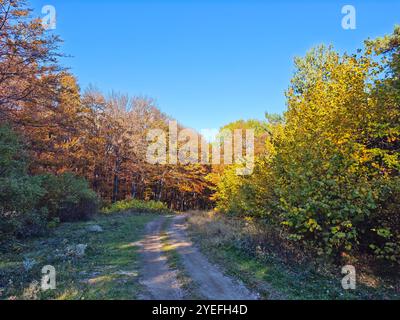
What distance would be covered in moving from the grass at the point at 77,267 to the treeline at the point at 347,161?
→ 5.72 metres

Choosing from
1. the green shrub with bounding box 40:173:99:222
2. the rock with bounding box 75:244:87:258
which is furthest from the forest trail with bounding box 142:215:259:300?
the green shrub with bounding box 40:173:99:222

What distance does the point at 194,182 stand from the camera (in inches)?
1714

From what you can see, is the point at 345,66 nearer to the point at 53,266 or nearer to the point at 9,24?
the point at 53,266

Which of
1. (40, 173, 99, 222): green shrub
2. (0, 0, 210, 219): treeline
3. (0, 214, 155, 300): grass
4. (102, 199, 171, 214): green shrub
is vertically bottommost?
(102, 199, 171, 214): green shrub

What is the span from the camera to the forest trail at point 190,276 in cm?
743

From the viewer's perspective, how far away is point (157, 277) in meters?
8.86

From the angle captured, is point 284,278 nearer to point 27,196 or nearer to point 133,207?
point 27,196

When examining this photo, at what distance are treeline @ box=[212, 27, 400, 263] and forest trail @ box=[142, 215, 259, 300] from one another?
2.68 meters

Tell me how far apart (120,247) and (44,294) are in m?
5.83

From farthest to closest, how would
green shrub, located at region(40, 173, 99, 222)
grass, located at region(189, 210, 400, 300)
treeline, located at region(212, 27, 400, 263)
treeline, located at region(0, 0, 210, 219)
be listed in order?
green shrub, located at region(40, 173, 99, 222) → treeline, located at region(0, 0, 210, 219) → treeline, located at region(212, 27, 400, 263) → grass, located at region(189, 210, 400, 300)

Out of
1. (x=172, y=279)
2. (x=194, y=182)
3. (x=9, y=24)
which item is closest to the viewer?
(x=172, y=279)

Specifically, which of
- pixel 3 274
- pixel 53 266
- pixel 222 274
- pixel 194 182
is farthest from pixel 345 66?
pixel 194 182

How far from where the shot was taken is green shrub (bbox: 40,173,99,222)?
59.2ft

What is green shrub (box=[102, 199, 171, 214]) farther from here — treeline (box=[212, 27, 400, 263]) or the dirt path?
treeline (box=[212, 27, 400, 263])
